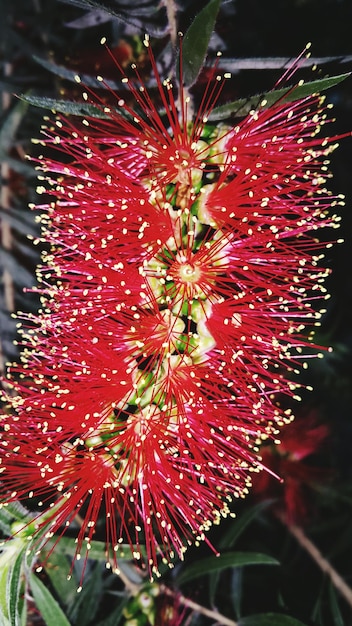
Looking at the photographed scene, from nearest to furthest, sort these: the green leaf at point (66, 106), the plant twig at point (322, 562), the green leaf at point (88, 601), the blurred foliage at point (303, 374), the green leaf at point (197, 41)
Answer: the green leaf at point (197, 41) < the green leaf at point (66, 106) < the blurred foliage at point (303, 374) < the green leaf at point (88, 601) < the plant twig at point (322, 562)

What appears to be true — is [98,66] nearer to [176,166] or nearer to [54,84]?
[54,84]

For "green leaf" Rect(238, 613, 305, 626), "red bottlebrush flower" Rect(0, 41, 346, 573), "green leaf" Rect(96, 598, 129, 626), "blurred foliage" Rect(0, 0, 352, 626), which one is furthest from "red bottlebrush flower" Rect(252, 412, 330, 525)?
"red bottlebrush flower" Rect(0, 41, 346, 573)

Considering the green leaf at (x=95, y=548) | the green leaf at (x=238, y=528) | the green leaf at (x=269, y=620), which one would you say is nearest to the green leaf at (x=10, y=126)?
the green leaf at (x=95, y=548)

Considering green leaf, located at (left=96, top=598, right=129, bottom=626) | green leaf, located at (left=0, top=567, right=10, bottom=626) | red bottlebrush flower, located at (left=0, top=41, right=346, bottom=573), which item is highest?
red bottlebrush flower, located at (left=0, top=41, right=346, bottom=573)

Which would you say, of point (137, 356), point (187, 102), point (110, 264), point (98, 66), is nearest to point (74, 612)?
point (137, 356)

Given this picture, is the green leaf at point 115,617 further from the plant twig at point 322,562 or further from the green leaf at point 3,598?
the plant twig at point 322,562

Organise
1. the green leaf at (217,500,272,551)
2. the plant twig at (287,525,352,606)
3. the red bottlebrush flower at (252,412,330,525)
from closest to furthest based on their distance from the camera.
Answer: the green leaf at (217,500,272,551) < the plant twig at (287,525,352,606) < the red bottlebrush flower at (252,412,330,525)

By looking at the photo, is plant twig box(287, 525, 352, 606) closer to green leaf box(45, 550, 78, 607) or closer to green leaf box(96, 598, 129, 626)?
green leaf box(96, 598, 129, 626)

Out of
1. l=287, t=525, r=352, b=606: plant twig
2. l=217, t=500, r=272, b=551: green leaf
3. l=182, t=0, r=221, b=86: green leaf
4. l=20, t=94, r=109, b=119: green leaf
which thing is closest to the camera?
l=182, t=0, r=221, b=86: green leaf
